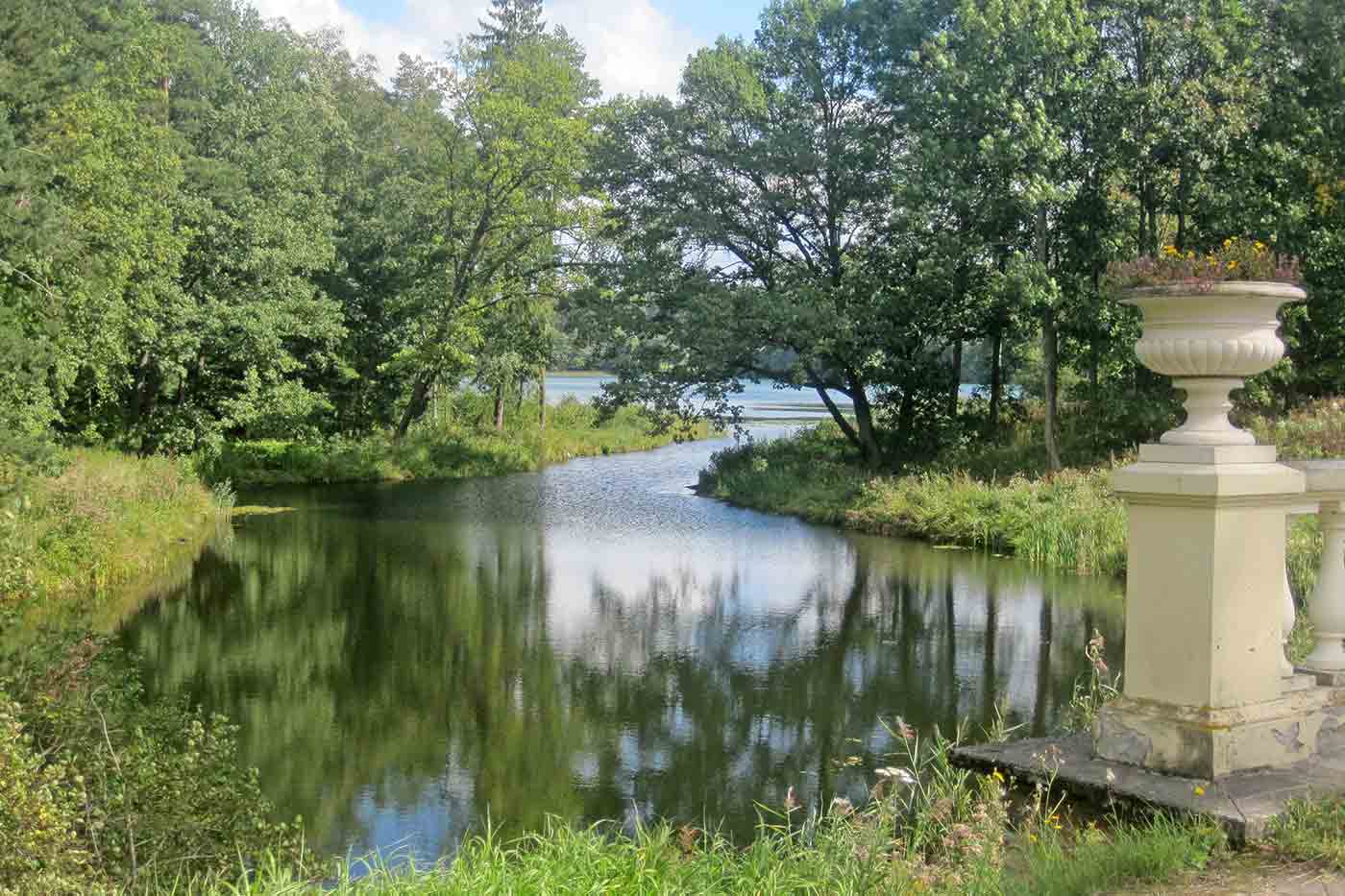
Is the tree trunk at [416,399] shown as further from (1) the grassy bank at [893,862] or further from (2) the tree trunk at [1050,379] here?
(1) the grassy bank at [893,862]

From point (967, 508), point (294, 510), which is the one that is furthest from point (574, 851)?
point (294, 510)

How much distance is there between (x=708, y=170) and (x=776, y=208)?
1.43 meters

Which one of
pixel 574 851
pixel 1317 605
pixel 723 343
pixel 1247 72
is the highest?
pixel 1247 72

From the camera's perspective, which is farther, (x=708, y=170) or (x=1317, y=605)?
(x=708, y=170)

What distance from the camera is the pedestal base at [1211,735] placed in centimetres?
450

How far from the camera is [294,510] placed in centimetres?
2197

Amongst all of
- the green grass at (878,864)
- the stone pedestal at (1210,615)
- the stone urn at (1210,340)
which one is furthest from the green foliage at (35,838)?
the stone urn at (1210,340)

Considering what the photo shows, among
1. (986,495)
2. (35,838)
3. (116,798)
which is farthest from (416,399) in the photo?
(35,838)

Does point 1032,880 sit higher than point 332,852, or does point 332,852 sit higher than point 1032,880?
point 1032,880

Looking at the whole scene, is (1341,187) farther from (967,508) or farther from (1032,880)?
(1032,880)

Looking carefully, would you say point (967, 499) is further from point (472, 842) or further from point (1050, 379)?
point (472, 842)

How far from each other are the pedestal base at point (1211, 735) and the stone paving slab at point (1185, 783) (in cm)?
4

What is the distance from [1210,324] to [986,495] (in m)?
14.8

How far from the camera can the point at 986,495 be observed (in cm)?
1908
